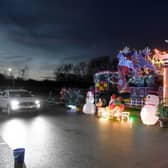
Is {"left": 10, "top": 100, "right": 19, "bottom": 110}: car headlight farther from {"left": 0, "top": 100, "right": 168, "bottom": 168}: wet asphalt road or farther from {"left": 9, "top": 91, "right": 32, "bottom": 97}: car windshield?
{"left": 0, "top": 100, "right": 168, "bottom": 168}: wet asphalt road

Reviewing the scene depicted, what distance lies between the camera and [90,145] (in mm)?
9359

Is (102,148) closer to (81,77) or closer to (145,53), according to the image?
(145,53)

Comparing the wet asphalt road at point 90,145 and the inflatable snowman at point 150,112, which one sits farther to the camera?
the inflatable snowman at point 150,112

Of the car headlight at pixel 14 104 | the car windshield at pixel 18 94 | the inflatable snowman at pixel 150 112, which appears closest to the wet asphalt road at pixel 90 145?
the inflatable snowman at pixel 150 112

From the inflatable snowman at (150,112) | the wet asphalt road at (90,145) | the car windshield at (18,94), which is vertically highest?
the car windshield at (18,94)

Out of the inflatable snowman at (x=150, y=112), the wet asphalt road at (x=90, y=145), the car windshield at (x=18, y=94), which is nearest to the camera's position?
the wet asphalt road at (x=90, y=145)

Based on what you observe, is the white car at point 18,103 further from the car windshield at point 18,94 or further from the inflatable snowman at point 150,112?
the inflatable snowman at point 150,112

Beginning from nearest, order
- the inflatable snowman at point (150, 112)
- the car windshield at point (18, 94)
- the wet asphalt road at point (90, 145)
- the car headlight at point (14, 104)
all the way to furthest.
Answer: the wet asphalt road at point (90, 145), the inflatable snowman at point (150, 112), the car headlight at point (14, 104), the car windshield at point (18, 94)

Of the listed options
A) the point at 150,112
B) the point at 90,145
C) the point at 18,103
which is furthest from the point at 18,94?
the point at 90,145

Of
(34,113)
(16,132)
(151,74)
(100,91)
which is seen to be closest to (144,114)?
(16,132)

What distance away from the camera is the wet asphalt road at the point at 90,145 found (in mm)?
7312

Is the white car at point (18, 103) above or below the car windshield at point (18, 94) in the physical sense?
below

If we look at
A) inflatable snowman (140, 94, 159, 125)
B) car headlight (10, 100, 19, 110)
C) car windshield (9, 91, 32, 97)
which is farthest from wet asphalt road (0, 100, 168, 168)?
car windshield (9, 91, 32, 97)

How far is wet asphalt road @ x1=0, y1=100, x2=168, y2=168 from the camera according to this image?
7.31m
